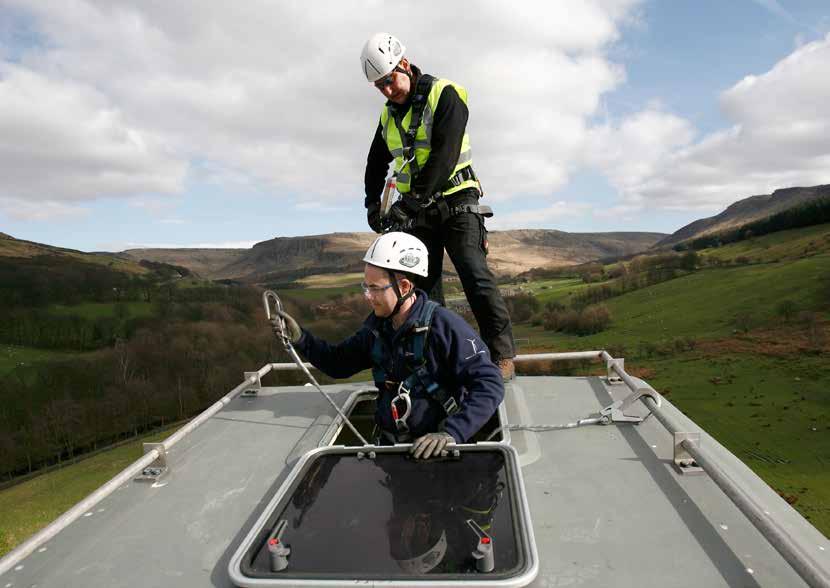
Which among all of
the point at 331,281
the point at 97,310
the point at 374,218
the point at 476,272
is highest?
the point at 374,218

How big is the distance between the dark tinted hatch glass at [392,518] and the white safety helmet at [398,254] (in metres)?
1.45

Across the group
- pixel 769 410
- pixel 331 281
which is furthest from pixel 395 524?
pixel 331 281

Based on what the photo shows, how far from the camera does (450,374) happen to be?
3.98 meters

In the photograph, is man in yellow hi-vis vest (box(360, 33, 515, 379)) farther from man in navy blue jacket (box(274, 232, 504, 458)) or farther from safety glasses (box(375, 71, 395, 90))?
man in navy blue jacket (box(274, 232, 504, 458))

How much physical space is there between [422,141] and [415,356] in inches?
99.2

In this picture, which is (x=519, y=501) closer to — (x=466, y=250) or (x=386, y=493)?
(x=386, y=493)

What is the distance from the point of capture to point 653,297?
46.0 metres

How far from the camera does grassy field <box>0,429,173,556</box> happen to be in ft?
77.1

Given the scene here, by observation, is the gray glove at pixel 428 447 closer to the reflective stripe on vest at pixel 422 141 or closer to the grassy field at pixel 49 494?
the reflective stripe on vest at pixel 422 141

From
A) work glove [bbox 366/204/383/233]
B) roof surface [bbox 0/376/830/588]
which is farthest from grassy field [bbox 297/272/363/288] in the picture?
A: roof surface [bbox 0/376/830/588]

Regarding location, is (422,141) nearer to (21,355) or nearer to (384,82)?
(384,82)

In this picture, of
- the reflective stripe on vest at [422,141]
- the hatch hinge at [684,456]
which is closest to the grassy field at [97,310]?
the reflective stripe on vest at [422,141]

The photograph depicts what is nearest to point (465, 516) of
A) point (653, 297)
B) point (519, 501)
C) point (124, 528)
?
point (519, 501)

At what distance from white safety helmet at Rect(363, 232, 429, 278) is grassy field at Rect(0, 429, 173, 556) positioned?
20958mm
